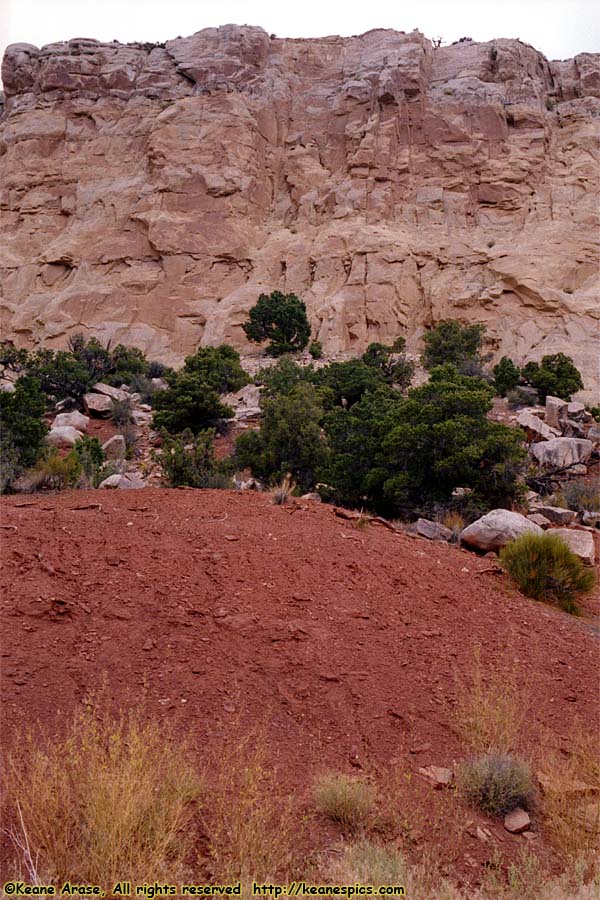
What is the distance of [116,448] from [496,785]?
511 inches

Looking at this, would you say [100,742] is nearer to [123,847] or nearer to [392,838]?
[123,847]

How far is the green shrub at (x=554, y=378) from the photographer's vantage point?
21.4 meters

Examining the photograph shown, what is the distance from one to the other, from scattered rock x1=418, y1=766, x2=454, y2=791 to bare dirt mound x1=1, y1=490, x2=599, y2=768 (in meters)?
0.10

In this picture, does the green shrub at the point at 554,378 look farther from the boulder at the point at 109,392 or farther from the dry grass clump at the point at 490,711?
the dry grass clump at the point at 490,711

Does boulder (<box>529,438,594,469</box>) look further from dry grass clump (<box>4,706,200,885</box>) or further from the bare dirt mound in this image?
dry grass clump (<box>4,706,200,885</box>)

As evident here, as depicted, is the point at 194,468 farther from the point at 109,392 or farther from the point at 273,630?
the point at 109,392

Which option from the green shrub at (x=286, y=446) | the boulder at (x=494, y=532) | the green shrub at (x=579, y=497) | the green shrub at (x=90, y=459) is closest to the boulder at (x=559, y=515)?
the green shrub at (x=579, y=497)

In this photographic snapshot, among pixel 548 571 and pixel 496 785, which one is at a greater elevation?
pixel 496 785

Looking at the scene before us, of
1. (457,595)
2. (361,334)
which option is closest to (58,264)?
(361,334)

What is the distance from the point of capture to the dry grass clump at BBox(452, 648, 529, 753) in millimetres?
3846

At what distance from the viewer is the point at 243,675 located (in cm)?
419

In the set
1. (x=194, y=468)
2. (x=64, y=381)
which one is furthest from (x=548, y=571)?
(x=64, y=381)

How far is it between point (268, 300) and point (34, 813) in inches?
1046

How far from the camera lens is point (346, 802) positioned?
3.09 metres
